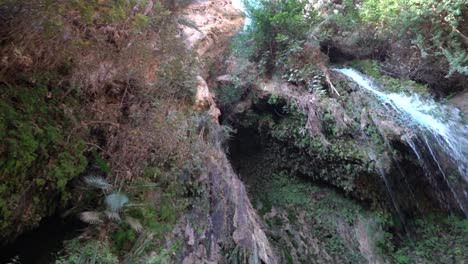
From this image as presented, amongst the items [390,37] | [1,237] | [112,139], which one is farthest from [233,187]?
[390,37]

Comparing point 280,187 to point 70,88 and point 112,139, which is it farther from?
point 70,88

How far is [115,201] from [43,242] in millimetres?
782

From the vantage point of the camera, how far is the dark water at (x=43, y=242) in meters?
3.22

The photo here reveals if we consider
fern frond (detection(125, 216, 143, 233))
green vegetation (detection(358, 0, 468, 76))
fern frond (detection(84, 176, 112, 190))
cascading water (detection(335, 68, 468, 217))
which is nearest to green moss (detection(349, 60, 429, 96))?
cascading water (detection(335, 68, 468, 217))

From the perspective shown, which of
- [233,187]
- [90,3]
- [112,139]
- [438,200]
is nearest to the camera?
[90,3]

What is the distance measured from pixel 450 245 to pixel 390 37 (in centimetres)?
641

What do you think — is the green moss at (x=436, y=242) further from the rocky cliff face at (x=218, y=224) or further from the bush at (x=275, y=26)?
the bush at (x=275, y=26)

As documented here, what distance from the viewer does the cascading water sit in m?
7.93

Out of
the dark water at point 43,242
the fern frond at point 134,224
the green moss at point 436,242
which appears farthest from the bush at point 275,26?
the dark water at point 43,242

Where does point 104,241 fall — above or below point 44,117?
below

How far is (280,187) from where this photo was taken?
30.8 ft

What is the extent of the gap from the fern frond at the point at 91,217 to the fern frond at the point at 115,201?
15 cm

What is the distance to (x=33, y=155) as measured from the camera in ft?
10.7

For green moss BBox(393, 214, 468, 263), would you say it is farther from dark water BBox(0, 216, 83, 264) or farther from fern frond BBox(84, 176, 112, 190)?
dark water BBox(0, 216, 83, 264)
